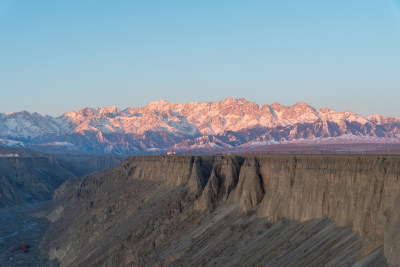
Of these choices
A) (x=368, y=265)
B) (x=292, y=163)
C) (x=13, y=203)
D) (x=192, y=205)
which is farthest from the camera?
(x=13, y=203)

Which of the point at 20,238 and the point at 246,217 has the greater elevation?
the point at 246,217

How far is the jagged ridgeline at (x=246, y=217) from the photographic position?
45562 millimetres

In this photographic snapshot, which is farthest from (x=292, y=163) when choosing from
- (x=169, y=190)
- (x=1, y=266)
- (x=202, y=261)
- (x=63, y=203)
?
(x=63, y=203)

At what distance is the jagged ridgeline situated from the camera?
149 feet

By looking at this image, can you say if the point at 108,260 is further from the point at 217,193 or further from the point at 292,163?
the point at 292,163

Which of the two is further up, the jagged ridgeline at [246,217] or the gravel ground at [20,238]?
the jagged ridgeline at [246,217]

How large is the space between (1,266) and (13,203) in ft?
321

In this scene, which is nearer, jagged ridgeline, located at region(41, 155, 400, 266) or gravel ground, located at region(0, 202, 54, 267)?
jagged ridgeline, located at region(41, 155, 400, 266)

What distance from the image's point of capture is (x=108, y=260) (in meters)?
78.3

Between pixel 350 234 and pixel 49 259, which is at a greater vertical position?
pixel 350 234

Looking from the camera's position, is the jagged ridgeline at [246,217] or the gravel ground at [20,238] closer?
the jagged ridgeline at [246,217]

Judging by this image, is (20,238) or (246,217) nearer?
(246,217)

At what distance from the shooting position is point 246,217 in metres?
68.2

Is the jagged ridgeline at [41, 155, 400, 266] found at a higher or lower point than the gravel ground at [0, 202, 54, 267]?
higher
